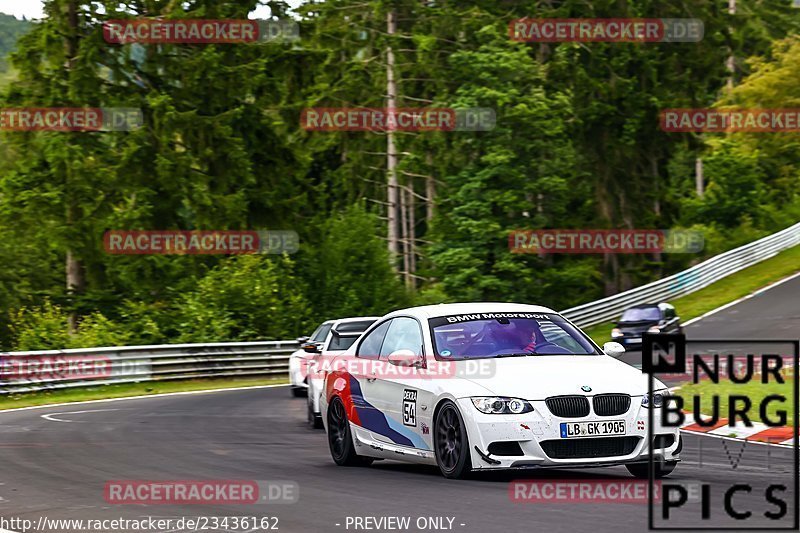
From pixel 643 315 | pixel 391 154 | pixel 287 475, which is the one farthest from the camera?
pixel 391 154

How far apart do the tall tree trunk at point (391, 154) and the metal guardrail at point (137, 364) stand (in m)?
12.6

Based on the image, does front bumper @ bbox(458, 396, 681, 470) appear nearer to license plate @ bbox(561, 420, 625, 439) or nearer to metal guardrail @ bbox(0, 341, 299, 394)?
license plate @ bbox(561, 420, 625, 439)

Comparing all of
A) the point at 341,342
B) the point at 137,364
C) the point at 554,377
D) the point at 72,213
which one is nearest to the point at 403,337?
the point at 554,377

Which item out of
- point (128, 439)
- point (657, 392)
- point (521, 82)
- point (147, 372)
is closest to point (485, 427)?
point (657, 392)

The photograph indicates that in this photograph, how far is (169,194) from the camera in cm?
4775

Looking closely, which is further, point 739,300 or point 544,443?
point 739,300

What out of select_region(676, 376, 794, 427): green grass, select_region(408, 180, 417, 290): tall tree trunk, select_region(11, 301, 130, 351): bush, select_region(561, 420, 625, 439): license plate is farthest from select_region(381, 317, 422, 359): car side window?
select_region(408, 180, 417, 290): tall tree trunk

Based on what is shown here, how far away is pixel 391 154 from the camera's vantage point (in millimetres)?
53312

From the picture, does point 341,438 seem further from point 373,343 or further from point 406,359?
point 406,359

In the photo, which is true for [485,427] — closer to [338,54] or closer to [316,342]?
[316,342]

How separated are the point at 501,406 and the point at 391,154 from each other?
43050 millimetres

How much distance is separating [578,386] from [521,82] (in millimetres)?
41096

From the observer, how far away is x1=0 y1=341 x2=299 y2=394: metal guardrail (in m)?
29.6

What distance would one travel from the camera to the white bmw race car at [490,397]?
10.5 meters
